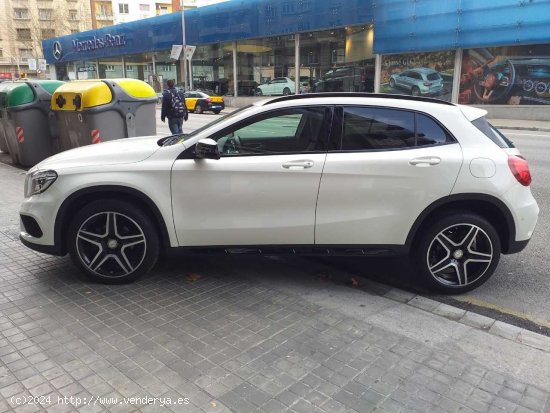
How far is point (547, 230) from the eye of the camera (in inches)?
237

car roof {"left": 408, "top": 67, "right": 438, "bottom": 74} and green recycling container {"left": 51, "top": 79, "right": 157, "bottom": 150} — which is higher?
car roof {"left": 408, "top": 67, "right": 438, "bottom": 74}

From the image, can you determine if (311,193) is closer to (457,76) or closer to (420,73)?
Result: (457,76)

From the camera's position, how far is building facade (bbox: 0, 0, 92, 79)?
77.0 metres

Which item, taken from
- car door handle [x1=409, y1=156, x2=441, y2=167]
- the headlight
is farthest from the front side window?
the headlight

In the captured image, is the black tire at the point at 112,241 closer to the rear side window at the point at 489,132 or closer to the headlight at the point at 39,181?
the headlight at the point at 39,181

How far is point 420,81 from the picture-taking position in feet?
84.8

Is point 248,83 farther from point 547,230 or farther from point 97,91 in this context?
point 547,230

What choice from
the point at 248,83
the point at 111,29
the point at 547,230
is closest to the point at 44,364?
the point at 547,230

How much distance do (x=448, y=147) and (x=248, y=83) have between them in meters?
33.1

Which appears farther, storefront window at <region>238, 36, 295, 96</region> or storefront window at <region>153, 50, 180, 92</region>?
storefront window at <region>153, 50, 180, 92</region>

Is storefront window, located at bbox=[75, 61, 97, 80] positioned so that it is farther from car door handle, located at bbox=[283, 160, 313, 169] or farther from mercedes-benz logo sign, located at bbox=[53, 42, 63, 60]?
car door handle, located at bbox=[283, 160, 313, 169]

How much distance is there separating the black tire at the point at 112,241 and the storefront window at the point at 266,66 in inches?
1176

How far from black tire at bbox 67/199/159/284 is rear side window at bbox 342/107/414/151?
1.84 meters

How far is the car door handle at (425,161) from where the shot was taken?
12.9 ft
